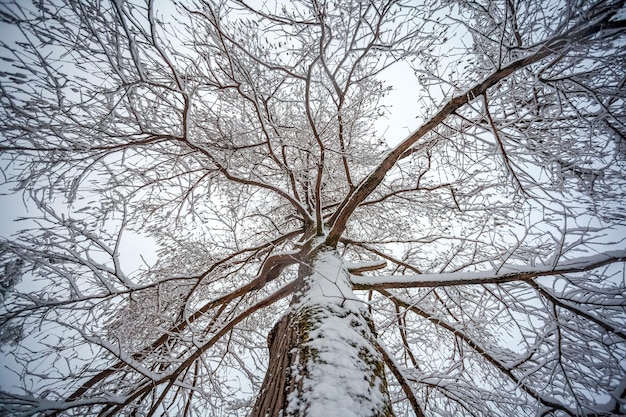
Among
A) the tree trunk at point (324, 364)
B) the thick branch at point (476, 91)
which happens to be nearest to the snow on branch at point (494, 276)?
the tree trunk at point (324, 364)

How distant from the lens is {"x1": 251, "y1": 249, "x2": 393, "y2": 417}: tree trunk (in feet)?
3.80

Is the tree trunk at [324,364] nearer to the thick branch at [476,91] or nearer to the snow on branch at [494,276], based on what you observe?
the snow on branch at [494,276]

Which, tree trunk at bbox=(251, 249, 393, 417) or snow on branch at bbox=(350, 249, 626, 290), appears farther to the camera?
snow on branch at bbox=(350, 249, 626, 290)

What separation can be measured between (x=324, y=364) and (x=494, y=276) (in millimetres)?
1377

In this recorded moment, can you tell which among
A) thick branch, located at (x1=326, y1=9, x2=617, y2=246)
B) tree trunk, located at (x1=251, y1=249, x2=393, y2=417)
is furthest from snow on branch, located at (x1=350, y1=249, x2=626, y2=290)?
thick branch, located at (x1=326, y1=9, x2=617, y2=246)

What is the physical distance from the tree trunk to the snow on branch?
0.44 metres

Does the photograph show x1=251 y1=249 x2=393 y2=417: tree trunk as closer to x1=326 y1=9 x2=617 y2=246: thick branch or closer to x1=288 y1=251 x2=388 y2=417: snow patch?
x1=288 y1=251 x2=388 y2=417: snow patch

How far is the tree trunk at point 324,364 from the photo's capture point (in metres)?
1.16

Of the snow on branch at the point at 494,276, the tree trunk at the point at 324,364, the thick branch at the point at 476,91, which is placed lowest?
the tree trunk at the point at 324,364

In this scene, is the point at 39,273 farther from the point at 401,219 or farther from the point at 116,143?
the point at 401,219

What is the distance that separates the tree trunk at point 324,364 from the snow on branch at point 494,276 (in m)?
0.44

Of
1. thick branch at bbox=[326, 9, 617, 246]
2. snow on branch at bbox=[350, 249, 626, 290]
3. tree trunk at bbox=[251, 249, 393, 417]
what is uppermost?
thick branch at bbox=[326, 9, 617, 246]

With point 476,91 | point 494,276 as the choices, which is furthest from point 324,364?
point 476,91

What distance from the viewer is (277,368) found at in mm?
1514
